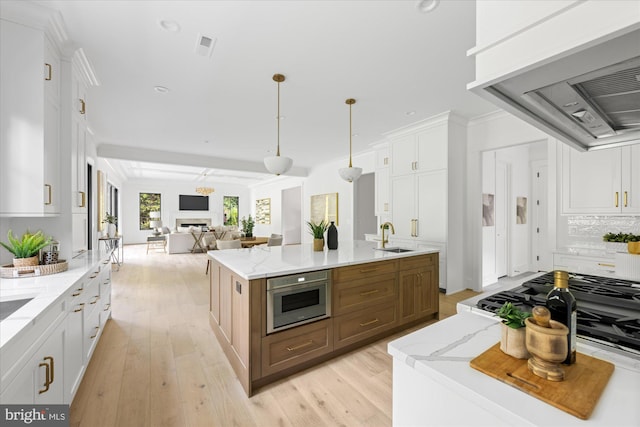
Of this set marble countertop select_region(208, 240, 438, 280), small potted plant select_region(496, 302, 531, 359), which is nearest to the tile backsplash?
marble countertop select_region(208, 240, 438, 280)

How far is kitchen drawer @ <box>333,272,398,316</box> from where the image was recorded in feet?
7.51

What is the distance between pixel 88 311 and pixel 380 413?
2292 mm

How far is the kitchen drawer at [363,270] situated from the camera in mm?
2283

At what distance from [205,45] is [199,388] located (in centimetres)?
274

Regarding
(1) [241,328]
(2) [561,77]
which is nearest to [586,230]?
(2) [561,77]

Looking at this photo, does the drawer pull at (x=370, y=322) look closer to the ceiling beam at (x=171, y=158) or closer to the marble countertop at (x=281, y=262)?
the marble countertop at (x=281, y=262)

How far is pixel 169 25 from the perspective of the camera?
2107 mm

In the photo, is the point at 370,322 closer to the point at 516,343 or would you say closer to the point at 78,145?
the point at 516,343

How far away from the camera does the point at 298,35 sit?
7.38 ft

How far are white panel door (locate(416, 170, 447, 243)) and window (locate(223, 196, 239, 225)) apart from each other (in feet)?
33.8

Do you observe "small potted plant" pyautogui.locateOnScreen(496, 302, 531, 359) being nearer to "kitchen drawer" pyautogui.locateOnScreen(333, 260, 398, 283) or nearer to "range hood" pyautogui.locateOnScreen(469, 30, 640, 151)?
"range hood" pyautogui.locateOnScreen(469, 30, 640, 151)

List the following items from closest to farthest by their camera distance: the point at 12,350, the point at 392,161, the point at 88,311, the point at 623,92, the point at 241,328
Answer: the point at 623,92
the point at 12,350
the point at 241,328
the point at 88,311
the point at 392,161

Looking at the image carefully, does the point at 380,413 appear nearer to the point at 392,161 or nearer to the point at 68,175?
the point at 68,175

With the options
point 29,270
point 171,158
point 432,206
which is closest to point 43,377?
point 29,270
